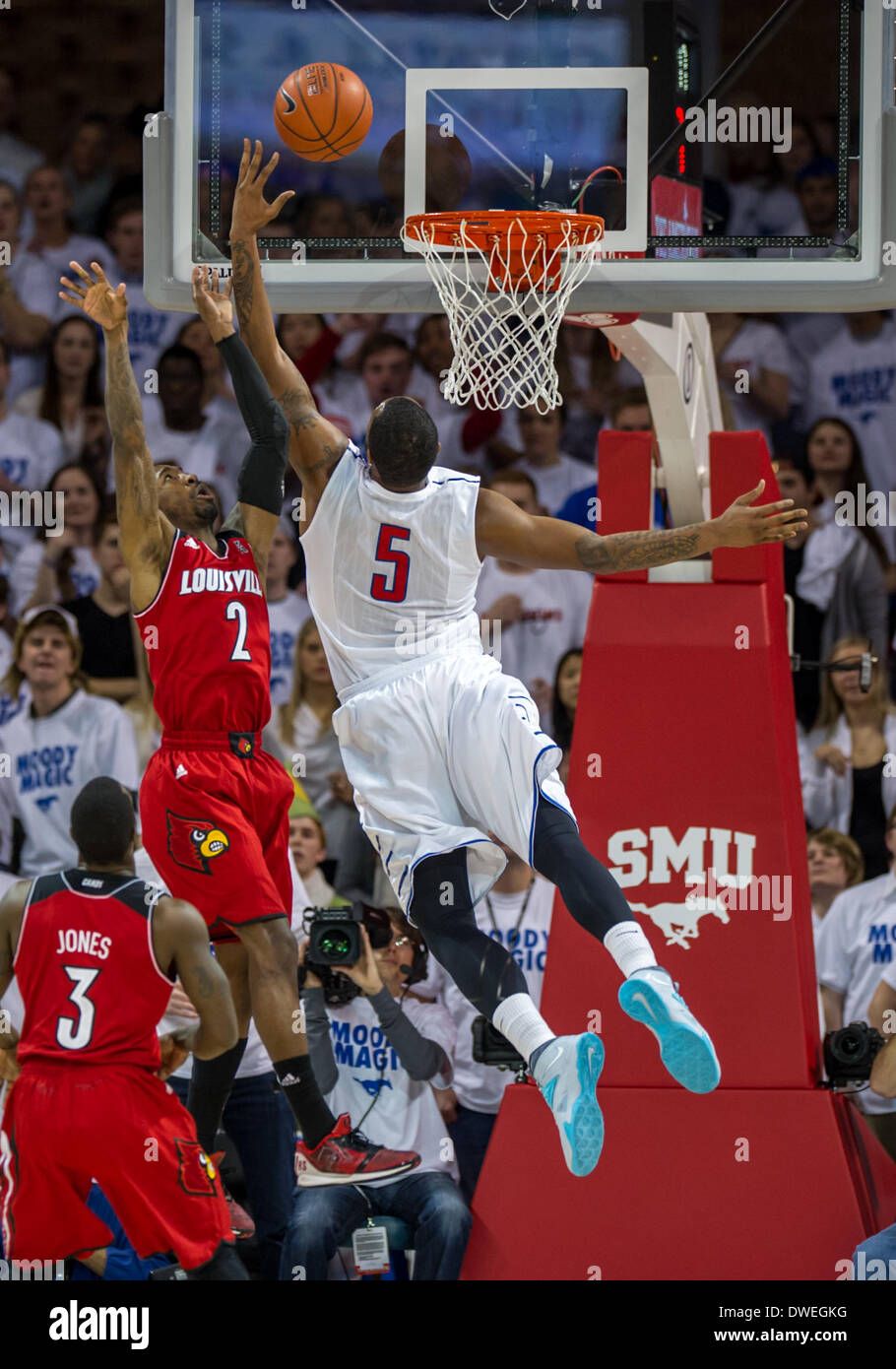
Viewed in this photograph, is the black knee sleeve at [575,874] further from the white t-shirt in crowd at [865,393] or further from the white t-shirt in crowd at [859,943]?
the white t-shirt in crowd at [865,393]

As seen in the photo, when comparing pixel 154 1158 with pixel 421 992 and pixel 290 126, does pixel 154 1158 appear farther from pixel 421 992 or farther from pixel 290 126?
pixel 290 126

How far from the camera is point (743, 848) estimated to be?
6.83 metres

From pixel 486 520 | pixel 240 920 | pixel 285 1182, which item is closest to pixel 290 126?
pixel 486 520

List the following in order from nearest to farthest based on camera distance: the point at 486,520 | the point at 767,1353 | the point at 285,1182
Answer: the point at 767,1353
the point at 486,520
the point at 285,1182

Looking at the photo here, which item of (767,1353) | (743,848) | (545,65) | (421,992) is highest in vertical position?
(545,65)

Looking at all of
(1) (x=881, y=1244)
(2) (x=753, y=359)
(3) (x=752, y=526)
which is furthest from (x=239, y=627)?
(2) (x=753, y=359)

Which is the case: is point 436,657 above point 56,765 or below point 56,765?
above

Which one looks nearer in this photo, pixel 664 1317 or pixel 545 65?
pixel 664 1317

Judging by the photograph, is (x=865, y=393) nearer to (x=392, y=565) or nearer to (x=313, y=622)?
(x=313, y=622)

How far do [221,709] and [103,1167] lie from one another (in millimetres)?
1444

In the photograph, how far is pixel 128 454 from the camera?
247 inches

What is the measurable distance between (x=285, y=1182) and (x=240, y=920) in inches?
60.6

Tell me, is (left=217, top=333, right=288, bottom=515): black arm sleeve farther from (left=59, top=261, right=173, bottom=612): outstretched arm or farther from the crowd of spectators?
the crowd of spectators
